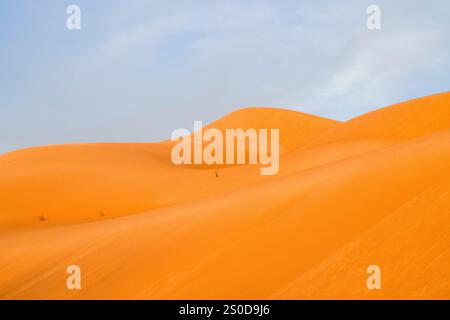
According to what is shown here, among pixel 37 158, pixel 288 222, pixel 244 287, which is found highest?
pixel 37 158

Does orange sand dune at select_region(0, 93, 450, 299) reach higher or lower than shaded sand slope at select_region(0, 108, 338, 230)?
lower

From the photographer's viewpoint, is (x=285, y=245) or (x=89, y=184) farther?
(x=89, y=184)

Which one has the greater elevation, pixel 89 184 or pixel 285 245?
pixel 89 184

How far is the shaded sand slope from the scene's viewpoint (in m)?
14.9

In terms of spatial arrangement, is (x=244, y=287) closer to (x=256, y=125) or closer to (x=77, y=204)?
(x=77, y=204)

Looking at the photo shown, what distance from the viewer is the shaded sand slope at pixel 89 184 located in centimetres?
1494

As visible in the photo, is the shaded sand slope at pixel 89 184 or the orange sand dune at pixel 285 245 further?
the shaded sand slope at pixel 89 184

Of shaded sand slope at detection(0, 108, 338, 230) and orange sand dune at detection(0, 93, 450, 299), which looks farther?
shaded sand slope at detection(0, 108, 338, 230)

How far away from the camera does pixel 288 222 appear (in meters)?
5.46

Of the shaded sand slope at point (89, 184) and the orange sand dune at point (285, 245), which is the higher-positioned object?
the shaded sand slope at point (89, 184)

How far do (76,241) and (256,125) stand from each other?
34.5 metres

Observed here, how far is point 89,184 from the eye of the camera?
17500mm
